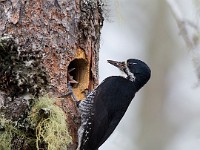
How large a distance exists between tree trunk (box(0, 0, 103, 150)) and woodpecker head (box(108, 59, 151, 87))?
0.52m

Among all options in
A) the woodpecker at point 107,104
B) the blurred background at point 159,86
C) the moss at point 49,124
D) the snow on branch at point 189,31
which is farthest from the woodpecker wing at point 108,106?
the blurred background at point 159,86

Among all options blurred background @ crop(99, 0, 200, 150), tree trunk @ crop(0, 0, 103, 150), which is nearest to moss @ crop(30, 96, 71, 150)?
tree trunk @ crop(0, 0, 103, 150)

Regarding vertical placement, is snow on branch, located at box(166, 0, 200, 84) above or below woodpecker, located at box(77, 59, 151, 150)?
above

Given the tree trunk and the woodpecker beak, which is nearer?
the tree trunk

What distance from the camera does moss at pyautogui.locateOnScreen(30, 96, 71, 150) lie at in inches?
180

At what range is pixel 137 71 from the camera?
5.40m

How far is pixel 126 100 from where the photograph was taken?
5.29m

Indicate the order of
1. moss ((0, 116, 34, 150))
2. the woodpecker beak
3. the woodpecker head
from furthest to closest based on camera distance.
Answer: the woodpecker beak, the woodpecker head, moss ((0, 116, 34, 150))

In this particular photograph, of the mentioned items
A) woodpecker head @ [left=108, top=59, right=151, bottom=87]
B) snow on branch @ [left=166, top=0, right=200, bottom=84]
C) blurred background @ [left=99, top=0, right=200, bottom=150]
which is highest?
snow on branch @ [left=166, top=0, right=200, bottom=84]

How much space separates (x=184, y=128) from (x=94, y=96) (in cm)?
548

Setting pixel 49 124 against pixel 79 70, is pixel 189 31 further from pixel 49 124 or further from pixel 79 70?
pixel 49 124

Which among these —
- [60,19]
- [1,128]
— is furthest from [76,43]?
[1,128]

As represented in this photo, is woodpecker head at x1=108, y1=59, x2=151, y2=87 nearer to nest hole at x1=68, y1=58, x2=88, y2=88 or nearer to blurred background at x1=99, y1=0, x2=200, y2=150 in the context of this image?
nest hole at x1=68, y1=58, x2=88, y2=88

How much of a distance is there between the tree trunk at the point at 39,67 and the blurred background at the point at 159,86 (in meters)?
4.76
